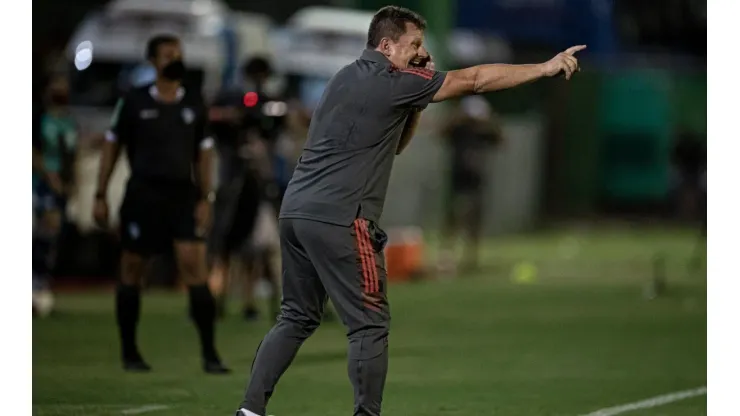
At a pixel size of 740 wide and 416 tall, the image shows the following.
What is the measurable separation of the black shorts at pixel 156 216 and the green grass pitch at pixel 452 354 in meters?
0.92

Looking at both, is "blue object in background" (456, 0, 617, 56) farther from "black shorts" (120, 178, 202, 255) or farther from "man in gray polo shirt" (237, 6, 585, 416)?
"man in gray polo shirt" (237, 6, 585, 416)

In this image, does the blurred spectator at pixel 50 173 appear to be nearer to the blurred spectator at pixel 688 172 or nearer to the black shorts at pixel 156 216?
the black shorts at pixel 156 216

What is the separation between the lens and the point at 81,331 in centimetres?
1441

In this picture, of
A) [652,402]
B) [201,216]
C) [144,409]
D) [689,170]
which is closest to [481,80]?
[144,409]

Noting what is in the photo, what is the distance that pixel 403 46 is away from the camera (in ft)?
25.9

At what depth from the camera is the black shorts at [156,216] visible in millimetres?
11180

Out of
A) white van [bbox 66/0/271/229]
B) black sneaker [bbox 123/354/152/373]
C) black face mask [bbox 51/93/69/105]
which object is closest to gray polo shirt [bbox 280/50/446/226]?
black sneaker [bbox 123/354/152/373]

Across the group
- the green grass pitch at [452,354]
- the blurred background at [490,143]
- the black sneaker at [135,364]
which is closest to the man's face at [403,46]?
the green grass pitch at [452,354]

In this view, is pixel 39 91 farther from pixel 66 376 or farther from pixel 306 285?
pixel 306 285

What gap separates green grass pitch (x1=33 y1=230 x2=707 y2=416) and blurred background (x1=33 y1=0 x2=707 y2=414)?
0.37 ft

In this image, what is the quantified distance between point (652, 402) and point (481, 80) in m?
3.29

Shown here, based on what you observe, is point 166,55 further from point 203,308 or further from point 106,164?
point 203,308

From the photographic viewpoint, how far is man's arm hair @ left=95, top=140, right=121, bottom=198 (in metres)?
11.3
